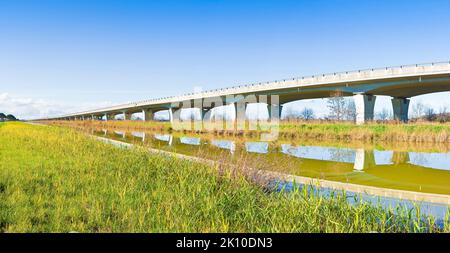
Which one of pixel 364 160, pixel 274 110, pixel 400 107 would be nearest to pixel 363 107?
pixel 400 107

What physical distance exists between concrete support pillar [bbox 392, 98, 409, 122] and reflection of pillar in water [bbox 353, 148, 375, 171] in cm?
3047

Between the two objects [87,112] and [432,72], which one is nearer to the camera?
[432,72]

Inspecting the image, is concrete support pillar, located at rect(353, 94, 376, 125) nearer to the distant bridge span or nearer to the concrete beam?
the distant bridge span

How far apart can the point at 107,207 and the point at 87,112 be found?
102130mm

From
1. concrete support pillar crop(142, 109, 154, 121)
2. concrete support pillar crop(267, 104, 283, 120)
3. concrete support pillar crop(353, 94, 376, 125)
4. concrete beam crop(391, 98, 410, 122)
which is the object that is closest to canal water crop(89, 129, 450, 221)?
concrete support pillar crop(353, 94, 376, 125)

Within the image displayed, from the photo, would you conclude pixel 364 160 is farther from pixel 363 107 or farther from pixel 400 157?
pixel 363 107

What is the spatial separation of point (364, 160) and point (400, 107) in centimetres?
3453

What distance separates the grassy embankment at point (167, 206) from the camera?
444 cm

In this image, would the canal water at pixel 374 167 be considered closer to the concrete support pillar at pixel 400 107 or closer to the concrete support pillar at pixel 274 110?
the concrete support pillar at pixel 400 107

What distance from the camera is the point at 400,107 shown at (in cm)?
4428

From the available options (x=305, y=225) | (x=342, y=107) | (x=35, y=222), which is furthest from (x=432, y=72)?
(x=35, y=222)

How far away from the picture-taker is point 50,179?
702cm
